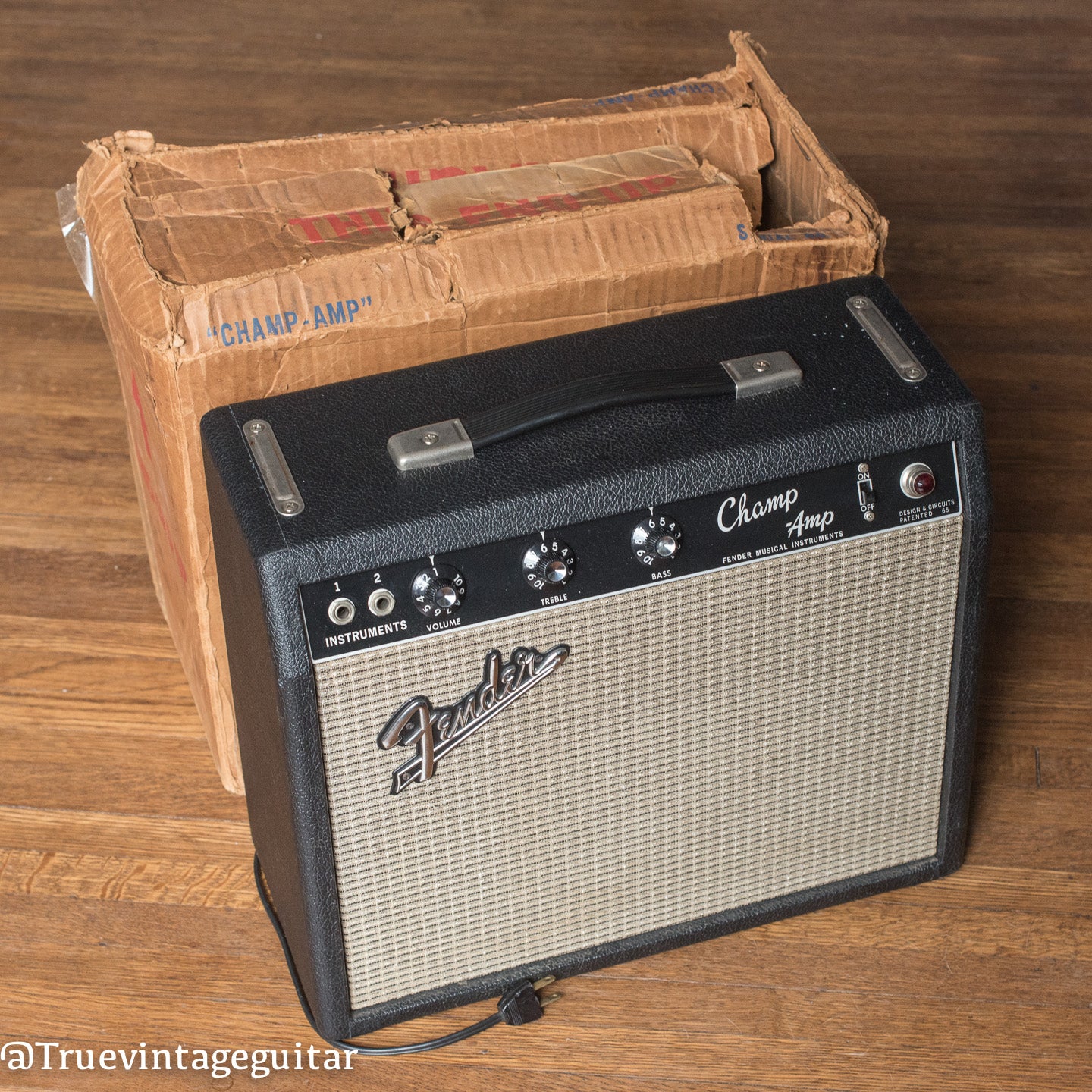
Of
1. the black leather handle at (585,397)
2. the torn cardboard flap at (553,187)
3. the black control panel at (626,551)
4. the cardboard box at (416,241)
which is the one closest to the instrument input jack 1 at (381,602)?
the black control panel at (626,551)

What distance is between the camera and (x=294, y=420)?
1.01 metres

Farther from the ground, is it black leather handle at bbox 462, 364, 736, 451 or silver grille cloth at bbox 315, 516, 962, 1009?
black leather handle at bbox 462, 364, 736, 451

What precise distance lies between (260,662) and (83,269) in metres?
0.45

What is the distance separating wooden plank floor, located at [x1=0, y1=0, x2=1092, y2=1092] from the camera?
116 cm

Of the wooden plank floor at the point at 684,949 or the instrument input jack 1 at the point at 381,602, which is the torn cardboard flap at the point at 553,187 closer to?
the instrument input jack 1 at the point at 381,602

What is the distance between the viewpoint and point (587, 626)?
3.28ft

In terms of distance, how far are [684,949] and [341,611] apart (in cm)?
46

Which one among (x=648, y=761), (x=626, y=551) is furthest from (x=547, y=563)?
(x=648, y=761)

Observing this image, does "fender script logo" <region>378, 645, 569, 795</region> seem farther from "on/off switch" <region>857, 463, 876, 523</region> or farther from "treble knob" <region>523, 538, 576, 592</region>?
→ "on/off switch" <region>857, 463, 876, 523</region>

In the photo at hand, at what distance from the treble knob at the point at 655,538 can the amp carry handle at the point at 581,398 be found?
0.08 m

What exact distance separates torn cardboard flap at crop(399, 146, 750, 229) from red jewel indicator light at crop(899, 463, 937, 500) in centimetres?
26

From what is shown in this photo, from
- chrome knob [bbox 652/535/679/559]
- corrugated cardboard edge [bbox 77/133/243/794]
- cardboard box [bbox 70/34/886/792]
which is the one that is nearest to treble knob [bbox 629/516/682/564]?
chrome knob [bbox 652/535/679/559]

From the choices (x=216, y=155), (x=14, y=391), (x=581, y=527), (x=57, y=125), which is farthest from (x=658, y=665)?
(x=57, y=125)

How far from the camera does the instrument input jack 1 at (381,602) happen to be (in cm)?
94
